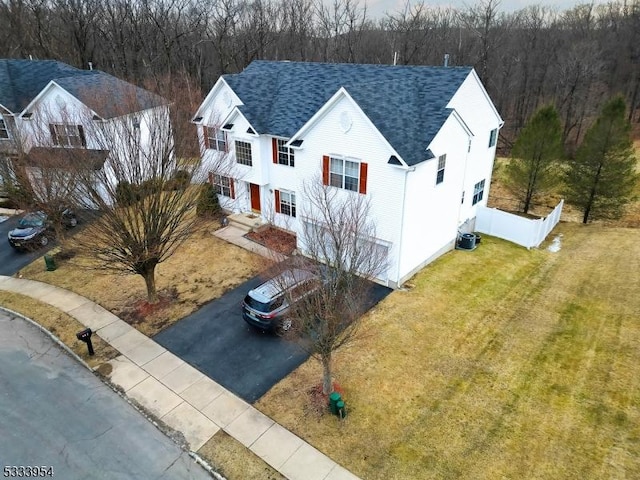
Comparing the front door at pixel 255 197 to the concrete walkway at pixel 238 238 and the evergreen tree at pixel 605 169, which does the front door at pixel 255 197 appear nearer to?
the concrete walkway at pixel 238 238

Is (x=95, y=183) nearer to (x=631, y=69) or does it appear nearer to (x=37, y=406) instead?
(x=37, y=406)

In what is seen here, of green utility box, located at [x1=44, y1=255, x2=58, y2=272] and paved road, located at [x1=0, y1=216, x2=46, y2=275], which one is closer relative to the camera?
green utility box, located at [x1=44, y1=255, x2=58, y2=272]

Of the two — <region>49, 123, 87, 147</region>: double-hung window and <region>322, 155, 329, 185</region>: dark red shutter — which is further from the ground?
<region>49, 123, 87, 147</region>: double-hung window

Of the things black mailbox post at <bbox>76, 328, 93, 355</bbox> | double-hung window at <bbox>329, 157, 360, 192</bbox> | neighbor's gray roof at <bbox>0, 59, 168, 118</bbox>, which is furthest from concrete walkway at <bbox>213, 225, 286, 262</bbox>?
black mailbox post at <bbox>76, 328, 93, 355</bbox>

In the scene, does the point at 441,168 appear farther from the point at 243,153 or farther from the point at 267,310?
the point at 243,153

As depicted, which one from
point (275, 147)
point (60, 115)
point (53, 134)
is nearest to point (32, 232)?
point (53, 134)

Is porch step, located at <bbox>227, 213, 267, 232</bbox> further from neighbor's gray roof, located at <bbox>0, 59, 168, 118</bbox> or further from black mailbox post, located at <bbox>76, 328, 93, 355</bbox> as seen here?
black mailbox post, located at <bbox>76, 328, 93, 355</bbox>

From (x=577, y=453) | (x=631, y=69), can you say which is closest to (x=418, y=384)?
(x=577, y=453)
